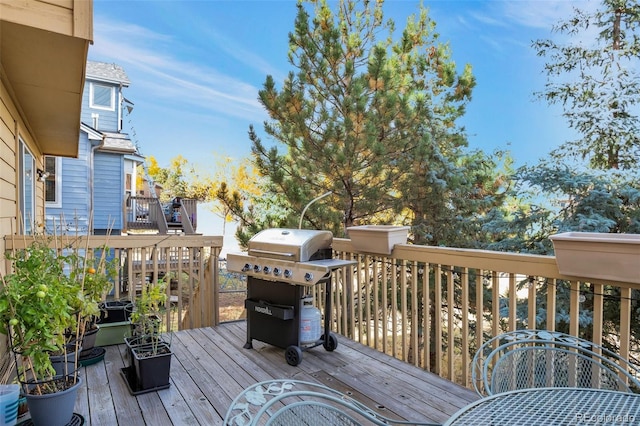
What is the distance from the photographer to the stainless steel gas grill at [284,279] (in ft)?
9.37

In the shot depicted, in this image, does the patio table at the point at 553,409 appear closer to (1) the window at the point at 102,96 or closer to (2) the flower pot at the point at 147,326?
(2) the flower pot at the point at 147,326

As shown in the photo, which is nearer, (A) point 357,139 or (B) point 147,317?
(B) point 147,317

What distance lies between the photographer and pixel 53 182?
897cm

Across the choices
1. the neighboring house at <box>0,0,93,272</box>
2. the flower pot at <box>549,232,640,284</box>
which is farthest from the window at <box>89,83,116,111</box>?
the flower pot at <box>549,232,640,284</box>

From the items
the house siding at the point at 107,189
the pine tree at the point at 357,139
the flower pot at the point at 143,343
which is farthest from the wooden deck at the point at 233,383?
the house siding at the point at 107,189

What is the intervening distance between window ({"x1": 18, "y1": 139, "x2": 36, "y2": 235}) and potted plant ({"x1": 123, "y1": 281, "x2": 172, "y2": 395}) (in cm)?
244

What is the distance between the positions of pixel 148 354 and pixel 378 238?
1.79m

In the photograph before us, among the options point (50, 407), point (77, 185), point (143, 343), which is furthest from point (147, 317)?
point (77, 185)

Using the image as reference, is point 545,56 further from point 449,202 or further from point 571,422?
point 571,422

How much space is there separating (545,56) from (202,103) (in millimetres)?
17509

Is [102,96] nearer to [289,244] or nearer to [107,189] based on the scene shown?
[107,189]

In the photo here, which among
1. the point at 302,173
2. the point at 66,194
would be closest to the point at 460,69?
the point at 302,173

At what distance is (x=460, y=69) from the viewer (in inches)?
276

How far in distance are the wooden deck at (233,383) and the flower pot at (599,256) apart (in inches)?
40.3
